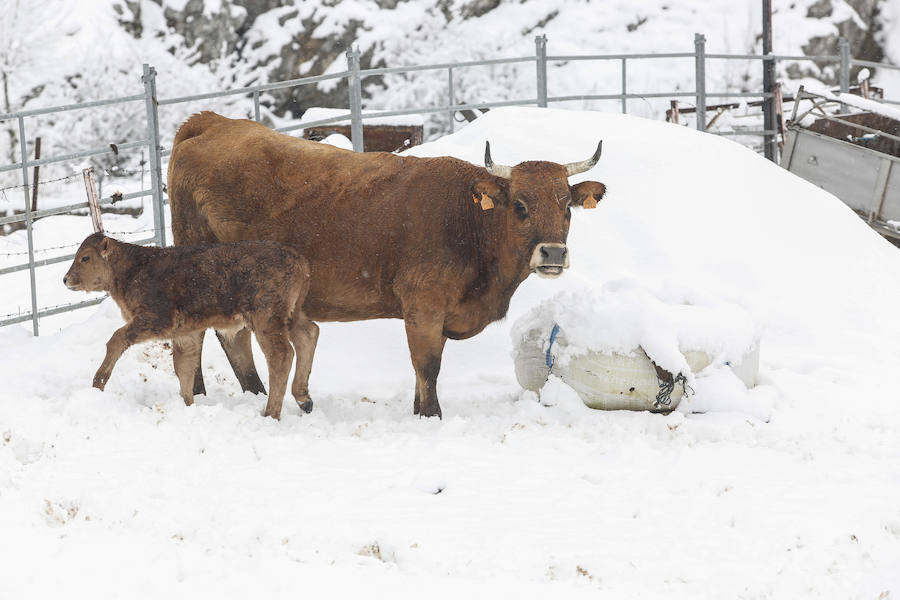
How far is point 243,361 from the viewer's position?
7562mm

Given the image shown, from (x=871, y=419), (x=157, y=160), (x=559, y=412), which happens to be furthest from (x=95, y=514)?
(x=157, y=160)

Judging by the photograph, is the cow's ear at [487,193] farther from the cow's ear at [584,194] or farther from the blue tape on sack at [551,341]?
the blue tape on sack at [551,341]

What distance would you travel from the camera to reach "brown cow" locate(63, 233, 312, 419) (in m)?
6.57

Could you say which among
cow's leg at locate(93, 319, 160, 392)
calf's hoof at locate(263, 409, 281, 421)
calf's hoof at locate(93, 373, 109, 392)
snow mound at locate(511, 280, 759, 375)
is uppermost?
cow's leg at locate(93, 319, 160, 392)

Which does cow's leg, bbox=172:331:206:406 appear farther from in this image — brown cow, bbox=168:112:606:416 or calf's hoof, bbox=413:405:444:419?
calf's hoof, bbox=413:405:444:419

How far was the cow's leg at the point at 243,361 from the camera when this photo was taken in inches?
297

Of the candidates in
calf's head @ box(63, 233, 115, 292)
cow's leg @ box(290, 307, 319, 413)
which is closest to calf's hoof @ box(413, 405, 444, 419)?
cow's leg @ box(290, 307, 319, 413)

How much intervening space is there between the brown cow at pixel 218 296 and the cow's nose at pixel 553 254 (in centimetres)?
151

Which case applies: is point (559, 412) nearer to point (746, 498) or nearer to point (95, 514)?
point (746, 498)

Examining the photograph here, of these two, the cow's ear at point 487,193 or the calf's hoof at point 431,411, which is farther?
the calf's hoof at point 431,411

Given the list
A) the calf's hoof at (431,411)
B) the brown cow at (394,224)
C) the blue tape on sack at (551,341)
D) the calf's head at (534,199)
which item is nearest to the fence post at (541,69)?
the brown cow at (394,224)

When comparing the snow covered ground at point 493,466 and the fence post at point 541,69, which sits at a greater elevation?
the fence post at point 541,69

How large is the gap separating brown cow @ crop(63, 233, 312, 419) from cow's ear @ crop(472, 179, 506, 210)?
1.15 meters

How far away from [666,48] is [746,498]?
35.8m
